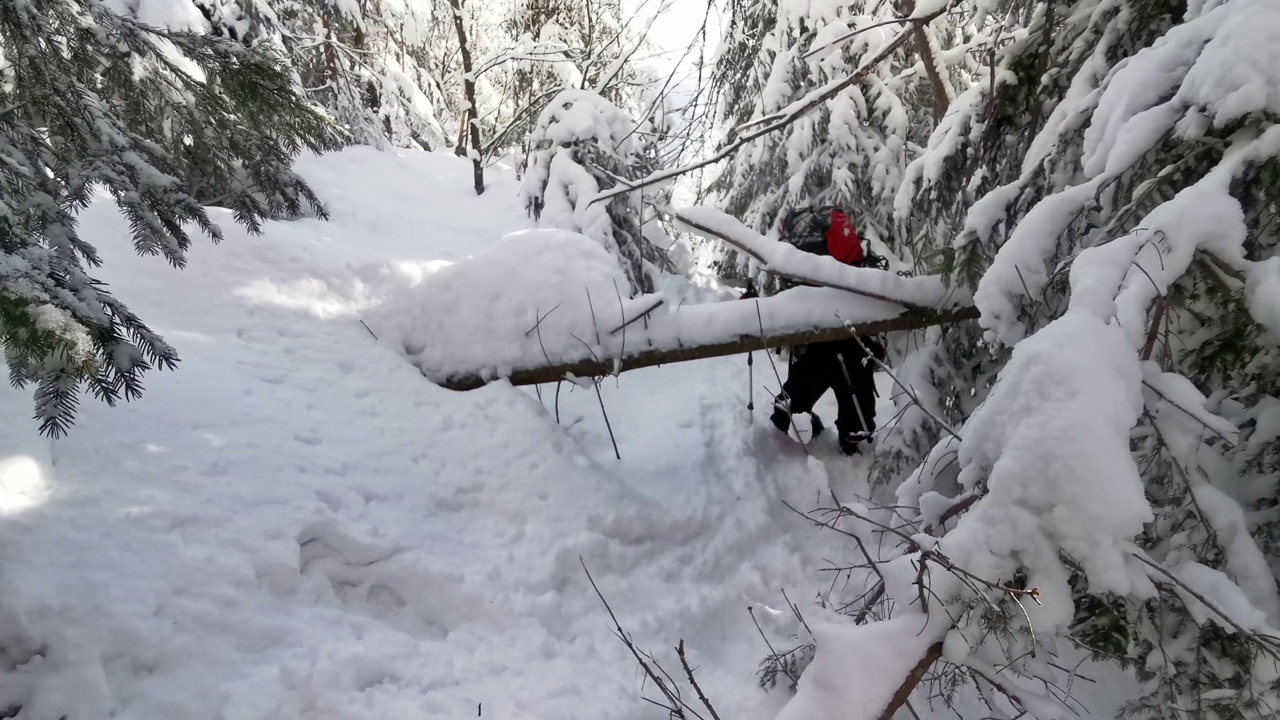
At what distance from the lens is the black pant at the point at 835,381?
16.7 ft

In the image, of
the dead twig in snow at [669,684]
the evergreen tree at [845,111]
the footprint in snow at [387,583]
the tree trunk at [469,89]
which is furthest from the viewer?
the tree trunk at [469,89]

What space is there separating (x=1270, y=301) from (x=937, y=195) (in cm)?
223

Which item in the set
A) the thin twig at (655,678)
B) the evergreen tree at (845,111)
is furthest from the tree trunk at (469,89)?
the thin twig at (655,678)

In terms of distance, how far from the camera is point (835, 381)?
5.14 m

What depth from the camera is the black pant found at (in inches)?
200

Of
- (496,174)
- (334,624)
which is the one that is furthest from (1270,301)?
(496,174)

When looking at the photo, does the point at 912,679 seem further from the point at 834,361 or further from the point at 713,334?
the point at 834,361

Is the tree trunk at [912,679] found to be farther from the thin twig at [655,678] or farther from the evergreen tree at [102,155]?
the evergreen tree at [102,155]

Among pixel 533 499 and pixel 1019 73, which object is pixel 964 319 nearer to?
pixel 1019 73

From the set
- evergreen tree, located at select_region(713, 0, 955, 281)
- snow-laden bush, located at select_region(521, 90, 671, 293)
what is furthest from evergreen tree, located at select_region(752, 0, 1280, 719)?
snow-laden bush, located at select_region(521, 90, 671, 293)

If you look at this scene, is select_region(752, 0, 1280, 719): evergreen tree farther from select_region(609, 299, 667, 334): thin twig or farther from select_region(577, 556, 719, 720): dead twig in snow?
select_region(609, 299, 667, 334): thin twig

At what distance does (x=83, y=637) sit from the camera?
220cm

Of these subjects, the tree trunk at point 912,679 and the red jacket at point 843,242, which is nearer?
the tree trunk at point 912,679

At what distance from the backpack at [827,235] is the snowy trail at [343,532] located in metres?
1.63
